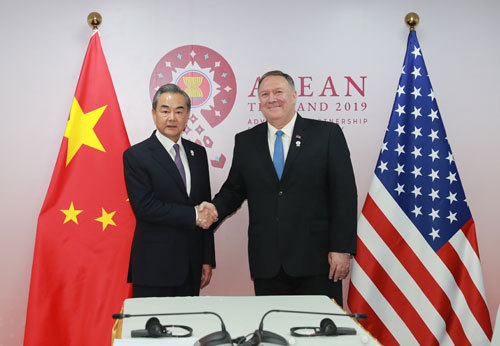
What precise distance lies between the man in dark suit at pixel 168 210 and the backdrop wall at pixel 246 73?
563 mm

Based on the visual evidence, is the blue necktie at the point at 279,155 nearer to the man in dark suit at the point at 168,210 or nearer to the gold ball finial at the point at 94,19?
the man in dark suit at the point at 168,210

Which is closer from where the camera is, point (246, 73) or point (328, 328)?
point (328, 328)

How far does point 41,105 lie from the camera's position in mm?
3248

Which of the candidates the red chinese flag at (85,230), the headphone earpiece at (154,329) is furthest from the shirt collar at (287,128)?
the headphone earpiece at (154,329)

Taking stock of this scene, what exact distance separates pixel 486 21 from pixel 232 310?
2773 millimetres

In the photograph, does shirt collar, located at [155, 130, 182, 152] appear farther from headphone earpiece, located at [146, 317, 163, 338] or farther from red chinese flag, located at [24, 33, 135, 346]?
headphone earpiece, located at [146, 317, 163, 338]

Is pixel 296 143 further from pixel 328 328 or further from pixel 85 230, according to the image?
pixel 85 230

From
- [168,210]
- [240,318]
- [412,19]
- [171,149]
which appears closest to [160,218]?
[168,210]

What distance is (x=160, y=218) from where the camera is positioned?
2527 millimetres

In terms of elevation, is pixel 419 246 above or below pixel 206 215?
below

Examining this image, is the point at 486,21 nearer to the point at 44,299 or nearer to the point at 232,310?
the point at 232,310

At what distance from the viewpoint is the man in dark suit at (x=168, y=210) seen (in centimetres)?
254

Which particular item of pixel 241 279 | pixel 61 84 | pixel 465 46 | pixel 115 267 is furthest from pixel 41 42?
pixel 465 46

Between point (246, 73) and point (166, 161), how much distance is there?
99 cm
